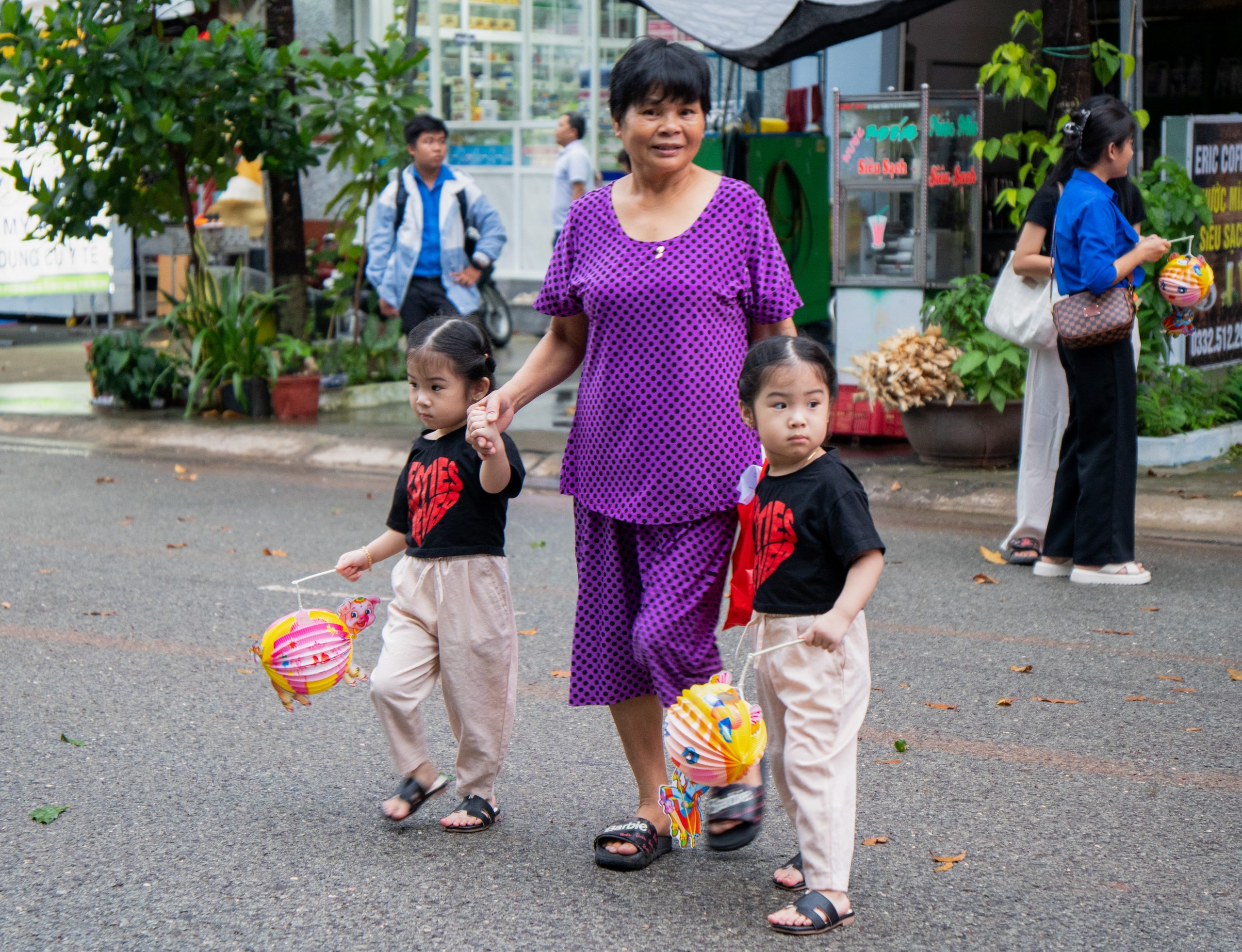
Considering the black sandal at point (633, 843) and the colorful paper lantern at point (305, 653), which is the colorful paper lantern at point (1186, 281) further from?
the colorful paper lantern at point (305, 653)

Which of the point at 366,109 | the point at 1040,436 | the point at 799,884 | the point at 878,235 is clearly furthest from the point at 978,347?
the point at 799,884

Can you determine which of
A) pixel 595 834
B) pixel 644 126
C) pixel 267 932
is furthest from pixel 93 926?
pixel 644 126

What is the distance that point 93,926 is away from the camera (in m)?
3.16

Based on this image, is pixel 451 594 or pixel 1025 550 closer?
pixel 451 594

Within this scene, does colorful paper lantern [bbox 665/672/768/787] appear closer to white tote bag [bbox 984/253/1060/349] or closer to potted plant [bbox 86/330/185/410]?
white tote bag [bbox 984/253/1060/349]

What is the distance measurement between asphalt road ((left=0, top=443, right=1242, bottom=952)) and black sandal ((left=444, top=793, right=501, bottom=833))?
0.04 m

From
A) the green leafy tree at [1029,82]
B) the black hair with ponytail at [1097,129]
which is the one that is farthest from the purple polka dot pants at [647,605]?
the green leafy tree at [1029,82]

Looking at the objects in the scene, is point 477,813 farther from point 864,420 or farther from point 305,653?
point 864,420

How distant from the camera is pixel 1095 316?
A: 19.4ft

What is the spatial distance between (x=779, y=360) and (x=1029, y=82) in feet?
19.5

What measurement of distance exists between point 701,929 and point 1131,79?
6641 millimetres

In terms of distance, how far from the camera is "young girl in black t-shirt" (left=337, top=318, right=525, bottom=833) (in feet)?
11.8

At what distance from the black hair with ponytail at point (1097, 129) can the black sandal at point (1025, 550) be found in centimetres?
164

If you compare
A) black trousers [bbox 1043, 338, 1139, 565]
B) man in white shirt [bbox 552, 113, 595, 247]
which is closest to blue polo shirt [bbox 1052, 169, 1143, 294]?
black trousers [bbox 1043, 338, 1139, 565]
